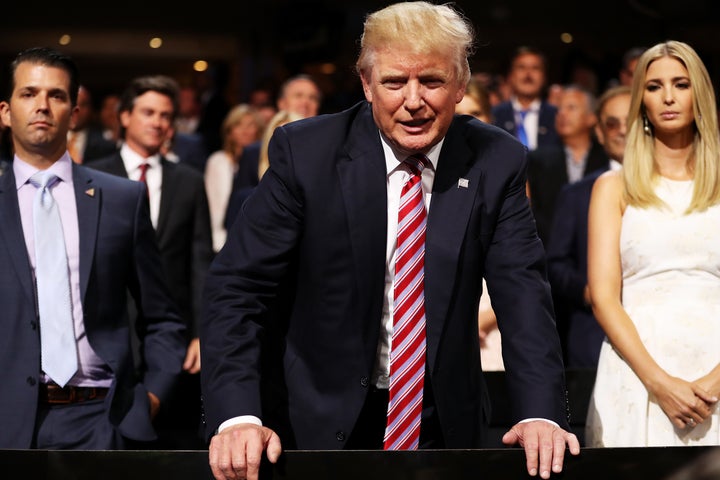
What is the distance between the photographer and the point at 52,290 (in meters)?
3.07

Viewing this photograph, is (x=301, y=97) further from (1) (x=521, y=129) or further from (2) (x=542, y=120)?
(2) (x=542, y=120)

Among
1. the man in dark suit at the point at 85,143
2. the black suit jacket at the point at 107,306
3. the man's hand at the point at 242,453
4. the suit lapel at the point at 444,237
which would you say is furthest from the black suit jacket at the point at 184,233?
the man's hand at the point at 242,453

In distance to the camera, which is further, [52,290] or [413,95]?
[52,290]

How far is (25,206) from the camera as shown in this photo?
3.18 meters

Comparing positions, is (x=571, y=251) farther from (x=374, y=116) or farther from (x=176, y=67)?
(x=176, y=67)

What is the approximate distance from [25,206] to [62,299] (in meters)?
0.31

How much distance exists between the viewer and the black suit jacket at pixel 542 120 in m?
6.73

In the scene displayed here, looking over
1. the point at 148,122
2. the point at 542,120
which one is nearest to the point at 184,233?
the point at 148,122

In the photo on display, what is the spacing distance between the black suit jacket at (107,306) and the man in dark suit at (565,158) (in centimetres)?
245

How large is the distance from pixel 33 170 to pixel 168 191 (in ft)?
5.34

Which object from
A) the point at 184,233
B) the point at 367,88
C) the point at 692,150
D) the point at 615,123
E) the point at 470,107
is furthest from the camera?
the point at 615,123

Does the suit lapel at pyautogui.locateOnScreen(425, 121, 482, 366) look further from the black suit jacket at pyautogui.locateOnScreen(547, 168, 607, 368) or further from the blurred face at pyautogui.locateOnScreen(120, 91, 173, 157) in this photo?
the blurred face at pyautogui.locateOnScreen(120, 91, 173, 157)

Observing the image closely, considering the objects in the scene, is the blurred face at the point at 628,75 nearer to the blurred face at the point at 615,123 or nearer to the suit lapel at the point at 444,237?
the blurred face at the point at 615,123

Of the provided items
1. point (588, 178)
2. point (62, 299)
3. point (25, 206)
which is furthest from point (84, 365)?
point (588, 178)
